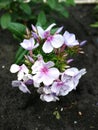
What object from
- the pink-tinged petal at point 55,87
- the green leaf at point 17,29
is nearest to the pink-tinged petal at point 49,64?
the pink-tinged petal at point 55,87

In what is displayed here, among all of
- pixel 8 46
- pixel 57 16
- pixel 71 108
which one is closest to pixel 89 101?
pixel 71 108

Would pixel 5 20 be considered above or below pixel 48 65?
below

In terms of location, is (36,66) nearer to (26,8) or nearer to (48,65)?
(48,65)

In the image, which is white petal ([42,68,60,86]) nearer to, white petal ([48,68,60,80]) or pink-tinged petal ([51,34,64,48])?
white petal ([48,68,60,80])

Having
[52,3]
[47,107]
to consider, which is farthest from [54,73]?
[52,3]

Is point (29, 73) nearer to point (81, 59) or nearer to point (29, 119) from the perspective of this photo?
point (29, 119)

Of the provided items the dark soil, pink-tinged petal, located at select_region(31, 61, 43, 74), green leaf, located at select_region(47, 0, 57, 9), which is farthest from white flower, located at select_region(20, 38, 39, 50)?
green leaf, located at select_region(47, 0, 57, 9)

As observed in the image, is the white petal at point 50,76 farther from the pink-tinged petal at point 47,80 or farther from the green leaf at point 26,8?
the green leaf at point 26,8
